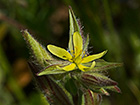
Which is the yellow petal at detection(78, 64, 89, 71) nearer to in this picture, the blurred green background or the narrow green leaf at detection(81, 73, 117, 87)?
the narrow green leaf at detection(81, 73, 117, 87)

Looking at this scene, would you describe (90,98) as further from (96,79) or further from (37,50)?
(37,50)

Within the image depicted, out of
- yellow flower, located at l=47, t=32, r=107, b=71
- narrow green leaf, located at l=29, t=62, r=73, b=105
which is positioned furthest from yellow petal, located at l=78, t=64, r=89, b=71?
narrow green leaf, located at l=29, t=62, r=73, b=105

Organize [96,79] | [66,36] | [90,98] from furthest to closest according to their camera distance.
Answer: [66,36] < [90,98] < [96,79]

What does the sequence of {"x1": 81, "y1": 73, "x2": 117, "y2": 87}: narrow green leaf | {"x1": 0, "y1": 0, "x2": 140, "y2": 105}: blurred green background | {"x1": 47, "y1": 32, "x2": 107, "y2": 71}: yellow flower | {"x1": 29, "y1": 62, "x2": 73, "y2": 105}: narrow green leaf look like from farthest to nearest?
{"x1": 0, "y1": 0, "x2": 140, "y2": 105}: blurred green background, {"x1": 29, "y1": 62, "x2": 73, "y2": 105}: narrow green leaf, {"x1": 47, "y1": 32, "x2": 107, "y2": 71}: yellow flower, {"x1": 81, "y1": 73, "x2": 117, "y2": 87}: narrow green leaf

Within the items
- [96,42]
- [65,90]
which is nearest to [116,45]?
[96,42]

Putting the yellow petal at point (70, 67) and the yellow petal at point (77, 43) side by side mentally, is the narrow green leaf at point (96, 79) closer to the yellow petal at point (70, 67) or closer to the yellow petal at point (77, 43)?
the yellow petal at point (70, 67)

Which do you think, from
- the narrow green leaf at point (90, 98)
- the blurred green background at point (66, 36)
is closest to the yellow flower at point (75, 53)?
the narrow green leaf at point (90, 98)

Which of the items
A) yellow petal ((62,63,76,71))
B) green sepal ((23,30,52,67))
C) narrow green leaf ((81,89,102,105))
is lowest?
narrow green leaf ((81,89,102,105))

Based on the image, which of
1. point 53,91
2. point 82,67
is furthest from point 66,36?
point 82,67
